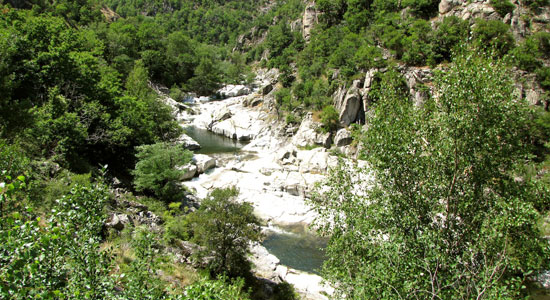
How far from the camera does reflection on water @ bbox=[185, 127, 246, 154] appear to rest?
1699 inches

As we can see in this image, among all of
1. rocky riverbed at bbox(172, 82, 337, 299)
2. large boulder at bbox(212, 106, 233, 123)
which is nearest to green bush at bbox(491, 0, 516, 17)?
rocky riverbed at bbox(172, 82, 337, 299)

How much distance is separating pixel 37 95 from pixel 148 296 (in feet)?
77.9

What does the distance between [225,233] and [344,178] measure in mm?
7226

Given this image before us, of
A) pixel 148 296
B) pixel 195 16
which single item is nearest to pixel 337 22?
pixel 148 296

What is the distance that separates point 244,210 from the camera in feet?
50.9

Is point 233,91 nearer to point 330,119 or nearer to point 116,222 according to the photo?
point 330,119

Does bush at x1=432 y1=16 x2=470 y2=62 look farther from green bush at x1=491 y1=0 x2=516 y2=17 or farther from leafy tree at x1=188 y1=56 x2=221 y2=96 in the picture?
leafy tree at x1=188 y1=56 x2=221 y2=96

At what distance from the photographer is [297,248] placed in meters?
22.0

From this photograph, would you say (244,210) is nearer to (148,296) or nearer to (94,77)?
(148,296)


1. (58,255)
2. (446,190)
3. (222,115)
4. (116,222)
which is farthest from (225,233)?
(222,115)

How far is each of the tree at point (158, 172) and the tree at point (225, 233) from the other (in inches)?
322

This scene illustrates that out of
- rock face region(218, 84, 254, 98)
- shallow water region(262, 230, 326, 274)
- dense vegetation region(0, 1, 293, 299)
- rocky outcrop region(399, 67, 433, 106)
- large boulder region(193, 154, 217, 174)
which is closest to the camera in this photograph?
dense vegetation region(0, 1, 293, 299)

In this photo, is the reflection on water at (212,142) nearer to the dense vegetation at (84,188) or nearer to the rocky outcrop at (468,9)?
the dense vegetation at (84,188)

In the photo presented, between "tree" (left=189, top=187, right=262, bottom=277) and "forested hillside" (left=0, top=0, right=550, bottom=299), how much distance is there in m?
0.08
